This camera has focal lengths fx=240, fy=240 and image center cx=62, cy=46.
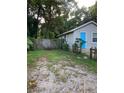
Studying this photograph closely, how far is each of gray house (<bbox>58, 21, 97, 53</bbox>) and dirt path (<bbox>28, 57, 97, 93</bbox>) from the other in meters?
0.21

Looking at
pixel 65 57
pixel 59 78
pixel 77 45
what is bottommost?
pixel 59 78

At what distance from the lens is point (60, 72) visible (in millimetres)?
2088

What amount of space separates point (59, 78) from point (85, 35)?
0.46 metres

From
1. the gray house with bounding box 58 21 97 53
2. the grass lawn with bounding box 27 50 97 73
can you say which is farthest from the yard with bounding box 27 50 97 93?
the gray house with bounding box 58 21 97 53

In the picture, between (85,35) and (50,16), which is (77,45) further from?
(50,16)

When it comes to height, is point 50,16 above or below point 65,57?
above

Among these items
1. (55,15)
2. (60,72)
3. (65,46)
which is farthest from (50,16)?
→ (60,72)

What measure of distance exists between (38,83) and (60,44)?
40 centimetres

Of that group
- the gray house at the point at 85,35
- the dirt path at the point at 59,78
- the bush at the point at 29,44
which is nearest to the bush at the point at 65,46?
the gray house at the point at 85,35

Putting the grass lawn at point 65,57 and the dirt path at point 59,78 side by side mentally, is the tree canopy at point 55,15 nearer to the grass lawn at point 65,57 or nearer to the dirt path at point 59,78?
the grass lawn at point 65,57

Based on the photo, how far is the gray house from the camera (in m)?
2.15
